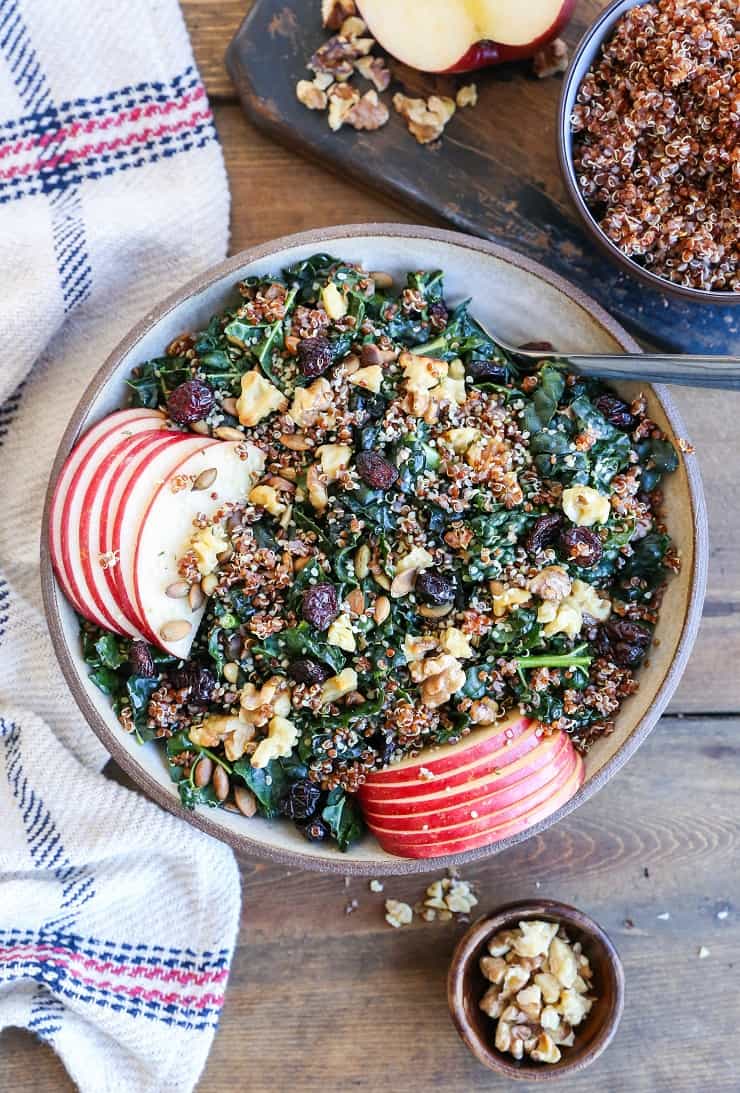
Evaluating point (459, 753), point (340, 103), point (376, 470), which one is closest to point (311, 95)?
point (340, 103)

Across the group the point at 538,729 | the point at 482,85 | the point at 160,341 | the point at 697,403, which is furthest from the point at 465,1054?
the point at 482,85

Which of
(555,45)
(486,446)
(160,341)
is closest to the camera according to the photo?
(486,446)

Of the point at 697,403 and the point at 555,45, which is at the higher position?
the point at 555,45

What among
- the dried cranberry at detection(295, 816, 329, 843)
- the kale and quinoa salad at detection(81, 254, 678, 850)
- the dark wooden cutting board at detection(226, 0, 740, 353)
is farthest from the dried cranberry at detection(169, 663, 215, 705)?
the dark wooden cutting board at detection(226, 0, 740, 353)

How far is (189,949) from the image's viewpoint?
2.43 meters

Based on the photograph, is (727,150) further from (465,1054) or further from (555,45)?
(465,1054)

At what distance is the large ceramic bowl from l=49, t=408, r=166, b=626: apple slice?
2 cm

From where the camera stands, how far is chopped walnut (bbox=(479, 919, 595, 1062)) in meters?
2.28

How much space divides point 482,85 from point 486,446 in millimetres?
993

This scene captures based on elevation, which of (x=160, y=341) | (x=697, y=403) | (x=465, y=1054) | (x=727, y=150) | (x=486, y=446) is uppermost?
(x=727, y=150)

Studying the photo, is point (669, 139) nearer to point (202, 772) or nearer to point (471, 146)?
point (471, 146)

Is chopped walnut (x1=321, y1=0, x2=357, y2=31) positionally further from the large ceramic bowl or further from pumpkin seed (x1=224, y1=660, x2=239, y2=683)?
pumpkin seed (x1=224, y1=660, x2=239, y2=683)

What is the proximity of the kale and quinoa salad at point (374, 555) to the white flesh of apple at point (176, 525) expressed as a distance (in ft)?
0.12

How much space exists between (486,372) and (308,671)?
743mm
